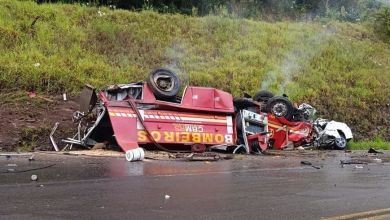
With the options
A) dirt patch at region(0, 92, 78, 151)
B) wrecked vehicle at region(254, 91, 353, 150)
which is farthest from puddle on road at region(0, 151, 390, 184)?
wrecked vehicle at region(254, 91, 353, 150)

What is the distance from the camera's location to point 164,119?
12438 mm

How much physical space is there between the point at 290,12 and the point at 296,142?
73.9 feet

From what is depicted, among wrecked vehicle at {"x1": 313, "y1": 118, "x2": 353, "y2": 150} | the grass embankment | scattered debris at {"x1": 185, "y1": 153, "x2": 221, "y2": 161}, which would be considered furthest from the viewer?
the grass embankment

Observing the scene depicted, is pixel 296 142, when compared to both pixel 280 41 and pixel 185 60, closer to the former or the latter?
pixel 185 60

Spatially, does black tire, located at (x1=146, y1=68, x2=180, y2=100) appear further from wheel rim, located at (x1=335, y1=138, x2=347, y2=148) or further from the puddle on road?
wheel rim, located at (x1=335, y1=138, x2=347, y2=148)

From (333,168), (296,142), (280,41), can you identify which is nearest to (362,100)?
(280,41)

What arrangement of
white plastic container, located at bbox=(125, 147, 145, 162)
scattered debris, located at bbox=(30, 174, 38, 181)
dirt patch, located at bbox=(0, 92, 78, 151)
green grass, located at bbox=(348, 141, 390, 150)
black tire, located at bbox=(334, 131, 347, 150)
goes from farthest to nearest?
green grass, located at bbox=(348, 141, 390, 150) → black tire, located at bbox=(334, 131, 347, 150) → dirt patch, located at bbox=(0, 92, 78, 151) → white plastic container, located at bbox=(125, 147, 145, 162) → scattered debris, located at bbox=(30, 174, 38, 181)

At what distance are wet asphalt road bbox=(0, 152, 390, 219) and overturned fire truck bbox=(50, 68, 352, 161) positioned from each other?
158 centimetres

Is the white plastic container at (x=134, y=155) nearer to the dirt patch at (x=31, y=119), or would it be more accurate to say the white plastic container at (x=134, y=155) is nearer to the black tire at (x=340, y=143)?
the dirt patch at (x=31, y=119)

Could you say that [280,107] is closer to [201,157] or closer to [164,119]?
[164,119]

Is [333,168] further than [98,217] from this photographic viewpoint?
Yes

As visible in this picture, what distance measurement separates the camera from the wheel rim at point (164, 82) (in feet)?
43.4

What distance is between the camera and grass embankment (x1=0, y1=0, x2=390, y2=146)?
57.0ft

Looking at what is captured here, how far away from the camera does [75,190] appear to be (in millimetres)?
6680
